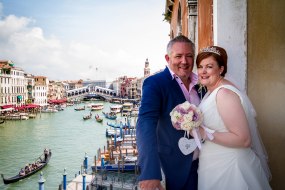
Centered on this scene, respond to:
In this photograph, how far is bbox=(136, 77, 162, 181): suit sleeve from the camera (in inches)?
40.1

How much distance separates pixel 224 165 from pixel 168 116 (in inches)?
12.2

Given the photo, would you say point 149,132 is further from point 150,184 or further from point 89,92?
point 89,92

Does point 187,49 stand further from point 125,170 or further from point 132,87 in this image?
point 132,87

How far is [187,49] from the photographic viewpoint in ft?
4.01

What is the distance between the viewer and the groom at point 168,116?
3.55 feet

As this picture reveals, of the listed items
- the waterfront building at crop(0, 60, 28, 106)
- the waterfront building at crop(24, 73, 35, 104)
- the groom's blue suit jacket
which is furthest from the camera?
the waterfront building at crop(24, 73, 35, 104)

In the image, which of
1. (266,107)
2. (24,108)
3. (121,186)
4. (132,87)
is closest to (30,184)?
(121,186)

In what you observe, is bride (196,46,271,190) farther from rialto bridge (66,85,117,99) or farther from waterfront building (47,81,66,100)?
A: rialto bridge (66,85,117,99)

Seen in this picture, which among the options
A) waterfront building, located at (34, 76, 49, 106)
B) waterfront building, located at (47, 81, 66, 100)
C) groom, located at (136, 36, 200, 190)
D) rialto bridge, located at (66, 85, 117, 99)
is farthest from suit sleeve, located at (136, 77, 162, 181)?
rialto bridge, located at (66, 85, 117, 99)

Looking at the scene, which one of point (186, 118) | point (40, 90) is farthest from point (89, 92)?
point (186, 118)

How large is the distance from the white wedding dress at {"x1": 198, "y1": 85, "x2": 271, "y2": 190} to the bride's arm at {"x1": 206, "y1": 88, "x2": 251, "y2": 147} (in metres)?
0.04

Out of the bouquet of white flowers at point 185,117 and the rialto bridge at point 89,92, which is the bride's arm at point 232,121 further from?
the rialto bridge at point 89,92

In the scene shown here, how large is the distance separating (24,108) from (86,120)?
831cm

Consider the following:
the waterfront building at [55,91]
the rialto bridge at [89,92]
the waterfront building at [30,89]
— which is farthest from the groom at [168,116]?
the rialto bridge at [89,92]
